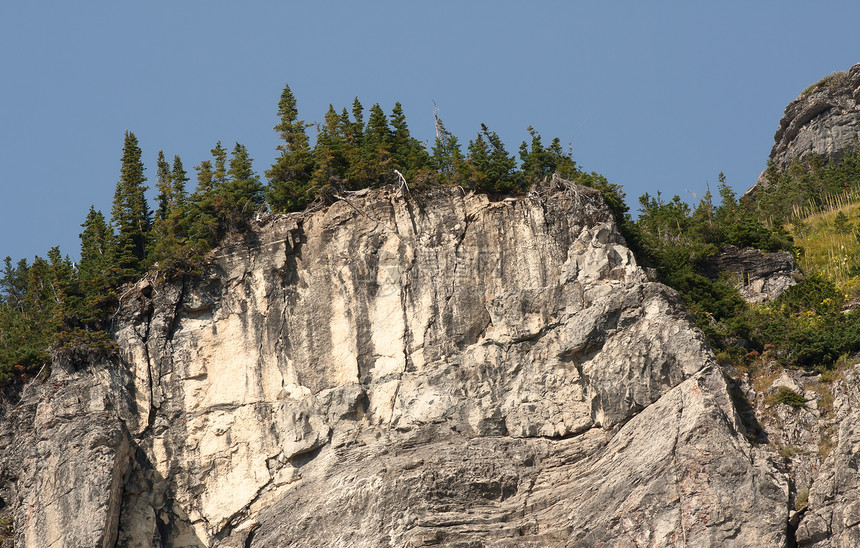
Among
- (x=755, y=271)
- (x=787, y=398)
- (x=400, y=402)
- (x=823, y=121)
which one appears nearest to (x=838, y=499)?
(x=787, y=398)

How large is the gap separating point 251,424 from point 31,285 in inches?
660

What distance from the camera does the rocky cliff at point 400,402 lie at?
1294 inches

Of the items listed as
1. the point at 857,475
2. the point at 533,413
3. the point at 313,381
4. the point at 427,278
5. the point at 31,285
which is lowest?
the point at 857,475

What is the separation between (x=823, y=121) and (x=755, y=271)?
30.8 m

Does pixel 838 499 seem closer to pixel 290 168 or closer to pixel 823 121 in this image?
pixel 290 168

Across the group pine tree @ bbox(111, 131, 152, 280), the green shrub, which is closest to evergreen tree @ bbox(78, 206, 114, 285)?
pine tree @ bbox(111, 131, 152, 280)

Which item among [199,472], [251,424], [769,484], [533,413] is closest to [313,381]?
[251,424]

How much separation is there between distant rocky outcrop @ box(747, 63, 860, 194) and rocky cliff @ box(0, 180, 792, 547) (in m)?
37.3

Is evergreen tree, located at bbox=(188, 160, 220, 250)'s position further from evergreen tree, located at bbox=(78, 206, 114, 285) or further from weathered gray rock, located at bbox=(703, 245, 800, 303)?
weathered gray rock, located at bbox=(703, 245, 800, 303)

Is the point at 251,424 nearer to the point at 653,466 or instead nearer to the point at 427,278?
the point at 427,278

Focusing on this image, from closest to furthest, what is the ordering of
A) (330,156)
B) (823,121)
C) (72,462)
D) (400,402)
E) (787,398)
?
(787,398) < (400,402) < (72,462) < (330,156) < (823,121)

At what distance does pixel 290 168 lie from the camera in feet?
140

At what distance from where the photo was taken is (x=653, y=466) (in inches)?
1259

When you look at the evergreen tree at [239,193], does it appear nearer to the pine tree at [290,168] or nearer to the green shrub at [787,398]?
the pine tree at [290,168]
